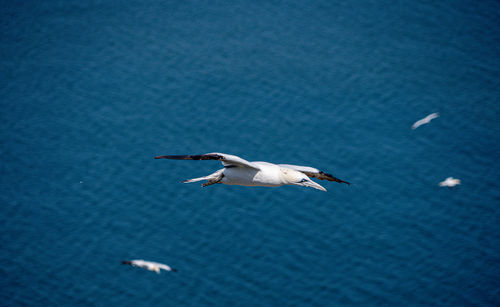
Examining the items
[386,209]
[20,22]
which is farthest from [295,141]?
[20,22]

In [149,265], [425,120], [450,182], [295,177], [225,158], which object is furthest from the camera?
[425,120]

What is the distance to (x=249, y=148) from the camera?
80.7ft

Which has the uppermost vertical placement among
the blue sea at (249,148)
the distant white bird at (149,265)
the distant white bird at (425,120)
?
the distant white bird at (425,120)

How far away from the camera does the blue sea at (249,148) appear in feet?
68.3

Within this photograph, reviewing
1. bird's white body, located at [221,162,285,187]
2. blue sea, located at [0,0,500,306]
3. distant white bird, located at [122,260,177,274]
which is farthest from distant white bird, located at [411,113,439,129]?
distant white bird, located at [122,260,177,274]

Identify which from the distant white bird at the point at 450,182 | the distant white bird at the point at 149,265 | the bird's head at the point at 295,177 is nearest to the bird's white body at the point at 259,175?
the bird's head at the point at 295,177

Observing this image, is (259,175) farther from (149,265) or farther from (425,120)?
(425,120)

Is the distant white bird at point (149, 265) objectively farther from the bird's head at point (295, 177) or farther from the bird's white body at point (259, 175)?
the bird's head at point (295, 177)

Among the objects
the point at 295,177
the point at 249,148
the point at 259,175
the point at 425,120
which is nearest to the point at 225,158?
the point at 259,175

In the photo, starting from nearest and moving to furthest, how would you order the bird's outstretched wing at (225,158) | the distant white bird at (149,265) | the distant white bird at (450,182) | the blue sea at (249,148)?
the bird's outstretched wing at (225,158) < the distant white bird at (149,265) < the blue sea at (249,148) < the distant white bird at (450,182)

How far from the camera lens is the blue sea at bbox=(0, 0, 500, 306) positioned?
20.8m

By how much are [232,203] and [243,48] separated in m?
10.3

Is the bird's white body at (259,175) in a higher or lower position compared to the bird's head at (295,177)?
lower

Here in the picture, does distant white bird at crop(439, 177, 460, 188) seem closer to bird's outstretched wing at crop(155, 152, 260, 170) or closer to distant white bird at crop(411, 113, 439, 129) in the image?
distant white bird at crop(411, 113, 439, 129)
